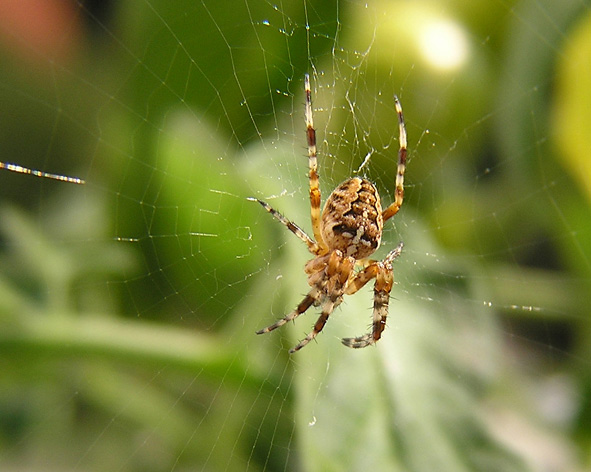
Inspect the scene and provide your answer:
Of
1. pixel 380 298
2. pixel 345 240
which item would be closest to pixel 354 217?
pixel 345 240

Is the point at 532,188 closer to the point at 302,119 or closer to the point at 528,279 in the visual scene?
the point at 528,279

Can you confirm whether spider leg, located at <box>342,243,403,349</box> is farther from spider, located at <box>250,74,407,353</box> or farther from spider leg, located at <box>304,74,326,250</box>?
spider leg, located at <box>304,74,326,250</box>

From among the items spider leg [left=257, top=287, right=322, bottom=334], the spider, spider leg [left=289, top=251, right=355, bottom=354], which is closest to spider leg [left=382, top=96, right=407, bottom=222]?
the spider

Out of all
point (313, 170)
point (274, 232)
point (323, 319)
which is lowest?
point (323, 319)

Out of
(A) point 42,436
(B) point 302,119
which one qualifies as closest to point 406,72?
(B) point 302,119

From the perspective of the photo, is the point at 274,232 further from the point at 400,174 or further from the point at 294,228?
the point at 400,174
